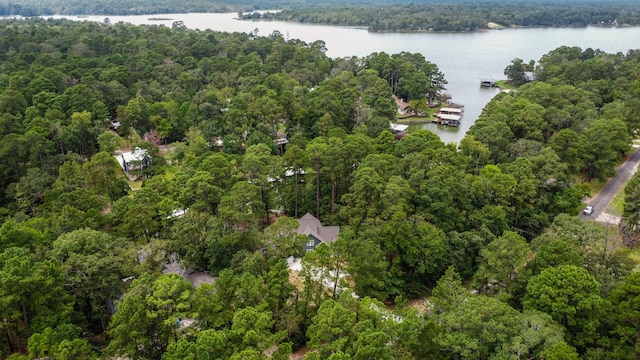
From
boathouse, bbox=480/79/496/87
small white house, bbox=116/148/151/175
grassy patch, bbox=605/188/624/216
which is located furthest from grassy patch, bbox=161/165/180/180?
boathouse, bbox=480/79/496/87

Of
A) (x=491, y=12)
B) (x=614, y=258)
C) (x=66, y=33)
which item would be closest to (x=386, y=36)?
(x=491, y=12)

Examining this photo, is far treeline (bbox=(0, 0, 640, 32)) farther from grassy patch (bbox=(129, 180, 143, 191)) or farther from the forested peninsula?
grassy patch (bbox=(129, 180, 143, 191))

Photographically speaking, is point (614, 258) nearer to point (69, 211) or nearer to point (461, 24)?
point (69, 211)

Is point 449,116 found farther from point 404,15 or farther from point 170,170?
point 404,15

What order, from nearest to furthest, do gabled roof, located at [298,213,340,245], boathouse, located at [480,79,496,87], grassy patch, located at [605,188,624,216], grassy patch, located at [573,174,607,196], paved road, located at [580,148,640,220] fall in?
gabled roof, located at [298,213,340,245] → grassy patch, located at [605,188,624,216] → paved road, located at [580,148,640,220] → grassy patch, located at [573,174,607,196] → boathouse, located at [480,79,496,87]

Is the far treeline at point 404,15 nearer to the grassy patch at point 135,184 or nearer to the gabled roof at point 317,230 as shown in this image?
the grassy patch at point 135,184
